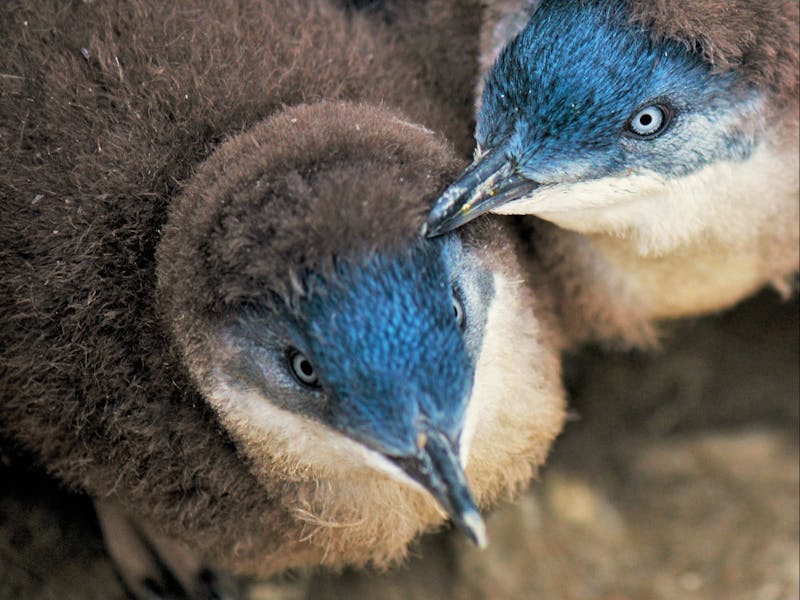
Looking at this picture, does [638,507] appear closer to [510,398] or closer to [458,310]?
[510,398]

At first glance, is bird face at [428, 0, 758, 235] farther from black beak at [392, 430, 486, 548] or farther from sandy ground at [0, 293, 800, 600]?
sandy ground at [0, 293, 800, 600]

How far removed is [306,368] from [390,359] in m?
0.16

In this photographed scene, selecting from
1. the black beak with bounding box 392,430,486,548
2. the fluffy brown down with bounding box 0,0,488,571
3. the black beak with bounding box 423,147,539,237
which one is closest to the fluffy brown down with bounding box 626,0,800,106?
the black beak with bounding box 423,147,539,237

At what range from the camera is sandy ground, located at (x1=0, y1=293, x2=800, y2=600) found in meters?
2.75

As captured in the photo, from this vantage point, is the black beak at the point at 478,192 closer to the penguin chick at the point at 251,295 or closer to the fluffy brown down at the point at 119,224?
the penguin chick at the point at 251,295

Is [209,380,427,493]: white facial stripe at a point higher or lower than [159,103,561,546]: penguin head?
lower

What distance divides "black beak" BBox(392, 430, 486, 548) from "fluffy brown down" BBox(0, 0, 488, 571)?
472mm

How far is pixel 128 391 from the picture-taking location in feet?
6.48

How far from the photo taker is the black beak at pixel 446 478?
1.65 meters

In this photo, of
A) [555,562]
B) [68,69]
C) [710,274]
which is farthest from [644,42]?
[555,562]

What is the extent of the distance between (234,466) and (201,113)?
70 centimetres

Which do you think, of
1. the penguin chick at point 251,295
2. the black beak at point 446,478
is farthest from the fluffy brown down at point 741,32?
the black beak at point 446,478

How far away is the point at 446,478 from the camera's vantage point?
1658 millimetres

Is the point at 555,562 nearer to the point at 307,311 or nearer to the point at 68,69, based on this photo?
the point at 307,311
